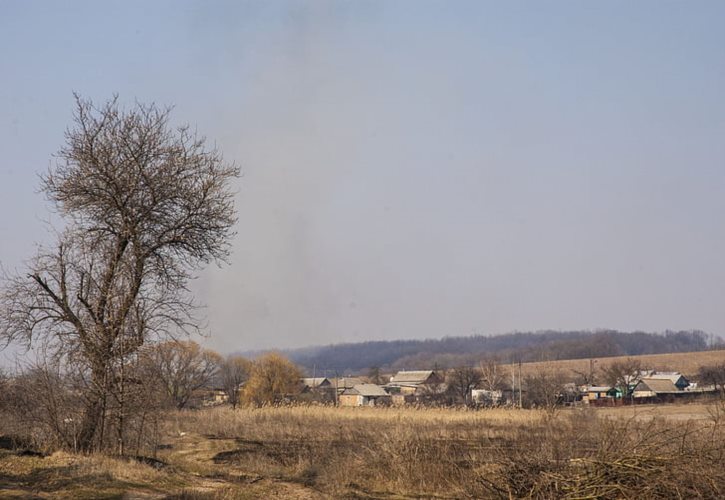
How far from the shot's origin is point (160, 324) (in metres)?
18.8

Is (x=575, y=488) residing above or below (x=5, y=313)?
below

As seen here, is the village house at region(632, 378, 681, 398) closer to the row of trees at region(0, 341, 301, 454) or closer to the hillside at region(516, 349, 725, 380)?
the hillside at region(516, 349, 725, 380)

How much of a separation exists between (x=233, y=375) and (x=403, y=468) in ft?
178

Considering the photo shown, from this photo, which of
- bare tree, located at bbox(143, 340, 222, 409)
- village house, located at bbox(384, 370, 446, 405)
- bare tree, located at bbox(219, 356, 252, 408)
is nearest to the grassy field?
bare tree, located at bbox(143, 340, 222, 409)

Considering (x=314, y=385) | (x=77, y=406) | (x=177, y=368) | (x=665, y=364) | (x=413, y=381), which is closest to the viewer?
(x=77, y=406)

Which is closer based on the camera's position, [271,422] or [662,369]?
[271,422]

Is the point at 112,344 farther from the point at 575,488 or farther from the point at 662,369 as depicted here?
the point at 662,369

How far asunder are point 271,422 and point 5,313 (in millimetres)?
15078

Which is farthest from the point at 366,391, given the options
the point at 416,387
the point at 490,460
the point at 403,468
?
the point at 490,460

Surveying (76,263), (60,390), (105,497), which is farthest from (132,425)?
(105,497)

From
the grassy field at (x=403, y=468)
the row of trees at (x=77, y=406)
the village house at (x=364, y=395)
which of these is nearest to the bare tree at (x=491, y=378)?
the village house at (x=364, y=395)

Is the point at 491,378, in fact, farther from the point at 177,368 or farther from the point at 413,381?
the point at 177,368

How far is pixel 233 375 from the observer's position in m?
68.1

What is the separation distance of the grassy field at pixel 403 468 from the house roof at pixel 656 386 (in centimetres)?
6539
